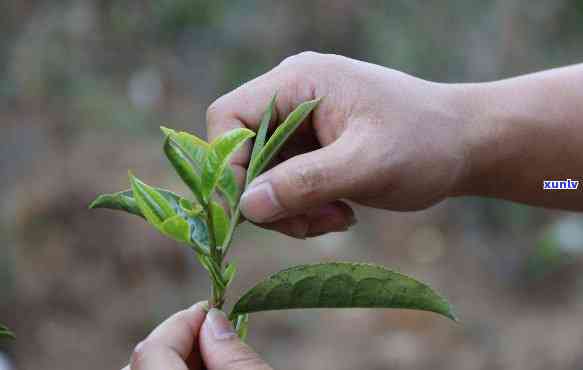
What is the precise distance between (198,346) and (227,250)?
190mm

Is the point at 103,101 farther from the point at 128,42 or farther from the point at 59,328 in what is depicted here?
the point at 59,328

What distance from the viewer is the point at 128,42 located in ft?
15.9

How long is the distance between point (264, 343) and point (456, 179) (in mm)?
2359

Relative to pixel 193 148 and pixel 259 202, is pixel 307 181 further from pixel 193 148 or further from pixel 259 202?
pixel 193 148

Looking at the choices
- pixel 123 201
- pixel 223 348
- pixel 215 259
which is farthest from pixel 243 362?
pixel 123 201

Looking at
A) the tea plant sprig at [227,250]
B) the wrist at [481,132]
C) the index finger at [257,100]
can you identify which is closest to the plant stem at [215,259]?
the tea plant sprig at [227,250]

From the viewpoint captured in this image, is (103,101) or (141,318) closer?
(141,318)

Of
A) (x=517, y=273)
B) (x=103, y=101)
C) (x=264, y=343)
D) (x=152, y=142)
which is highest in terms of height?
(x=103, y=101)

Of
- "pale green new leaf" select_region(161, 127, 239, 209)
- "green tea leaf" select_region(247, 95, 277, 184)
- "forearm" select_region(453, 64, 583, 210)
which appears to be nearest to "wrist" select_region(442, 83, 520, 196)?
"forearm" select_region(453, 64, 583, 210)

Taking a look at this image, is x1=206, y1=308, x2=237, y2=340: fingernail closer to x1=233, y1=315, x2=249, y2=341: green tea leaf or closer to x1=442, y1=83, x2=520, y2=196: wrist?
x1=233, y1=315, x2=249, y2=341: green tea leaf

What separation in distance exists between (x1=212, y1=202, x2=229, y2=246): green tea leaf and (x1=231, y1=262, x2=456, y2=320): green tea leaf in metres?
0.08

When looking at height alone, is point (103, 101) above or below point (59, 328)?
above

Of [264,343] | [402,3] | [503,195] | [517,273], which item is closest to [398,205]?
[503,195]

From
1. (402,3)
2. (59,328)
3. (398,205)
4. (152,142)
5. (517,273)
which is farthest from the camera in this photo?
(402,3)
